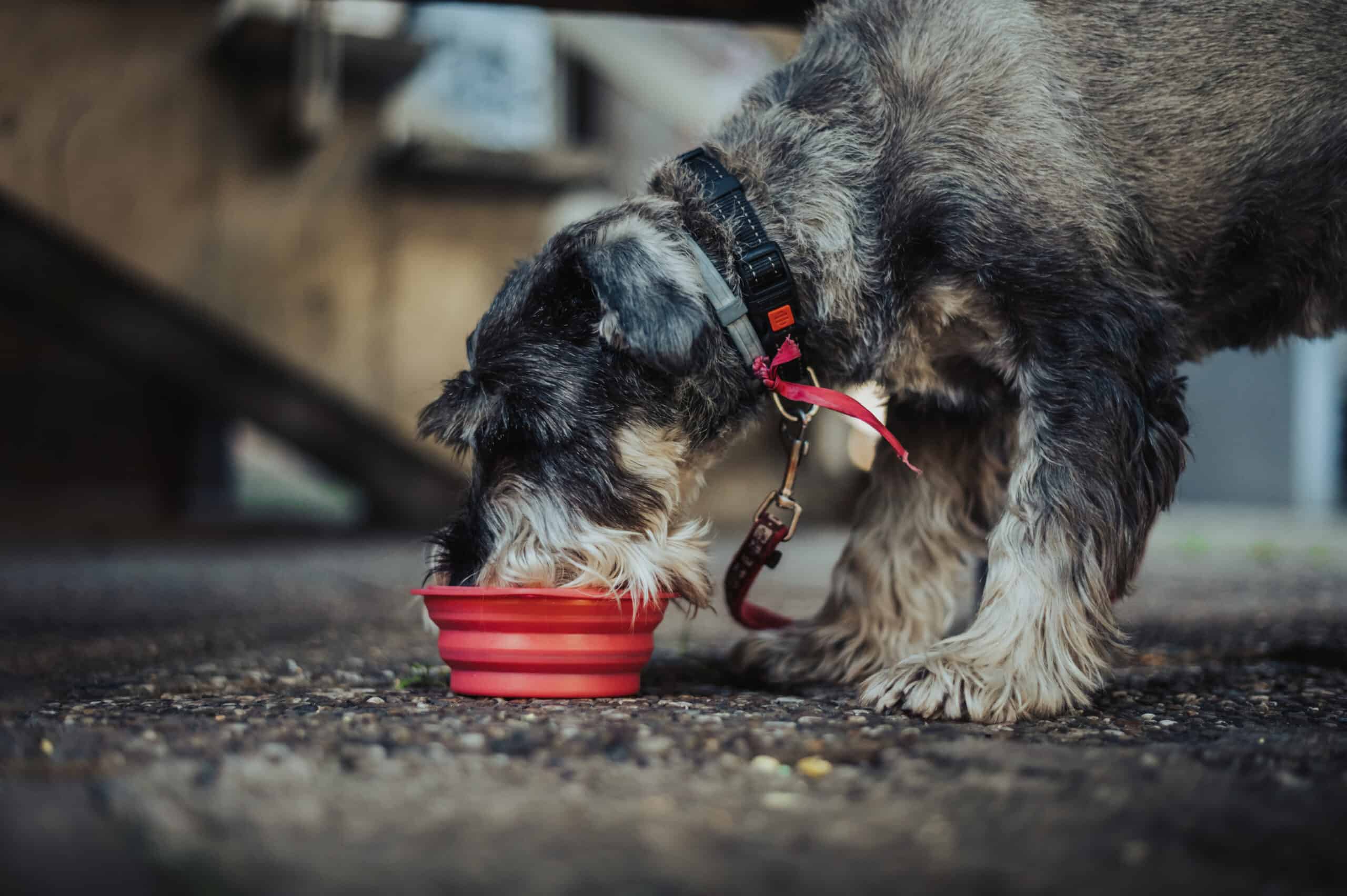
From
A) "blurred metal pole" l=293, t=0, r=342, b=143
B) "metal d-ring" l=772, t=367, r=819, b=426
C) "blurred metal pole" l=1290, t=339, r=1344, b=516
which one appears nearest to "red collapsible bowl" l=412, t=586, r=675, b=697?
"metal d-ring" l=772, t=367, r=819, b=426

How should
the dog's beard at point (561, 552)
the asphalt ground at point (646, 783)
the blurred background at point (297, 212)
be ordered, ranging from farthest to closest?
the blurred background at point (297, 212) < the dog's beard at point (561, 552) < the asphalt ground at point (646, 783)

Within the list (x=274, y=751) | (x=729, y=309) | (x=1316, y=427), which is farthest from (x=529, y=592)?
(x=1316, y=427)

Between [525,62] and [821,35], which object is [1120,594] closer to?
[821,35]

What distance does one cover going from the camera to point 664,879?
1344mm

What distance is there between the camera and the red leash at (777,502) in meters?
2.65

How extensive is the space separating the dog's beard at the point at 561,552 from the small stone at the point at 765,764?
718mm

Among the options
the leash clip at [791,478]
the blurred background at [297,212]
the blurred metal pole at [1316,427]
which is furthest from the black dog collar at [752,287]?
the blurred metal pole at [1316,427]

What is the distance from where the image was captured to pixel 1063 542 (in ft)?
8.31

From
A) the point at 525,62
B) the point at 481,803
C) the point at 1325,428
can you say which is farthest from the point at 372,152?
the point at 1325,428

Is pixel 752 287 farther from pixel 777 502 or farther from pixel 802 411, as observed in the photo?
pixel 777 502

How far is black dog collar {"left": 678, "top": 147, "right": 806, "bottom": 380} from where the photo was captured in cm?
266

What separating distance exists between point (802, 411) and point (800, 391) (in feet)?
0.52

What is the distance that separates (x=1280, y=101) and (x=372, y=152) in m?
6.04

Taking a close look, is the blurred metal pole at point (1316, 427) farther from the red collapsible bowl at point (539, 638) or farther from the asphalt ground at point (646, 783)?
the red collapsible bowl at point (539, 638)
